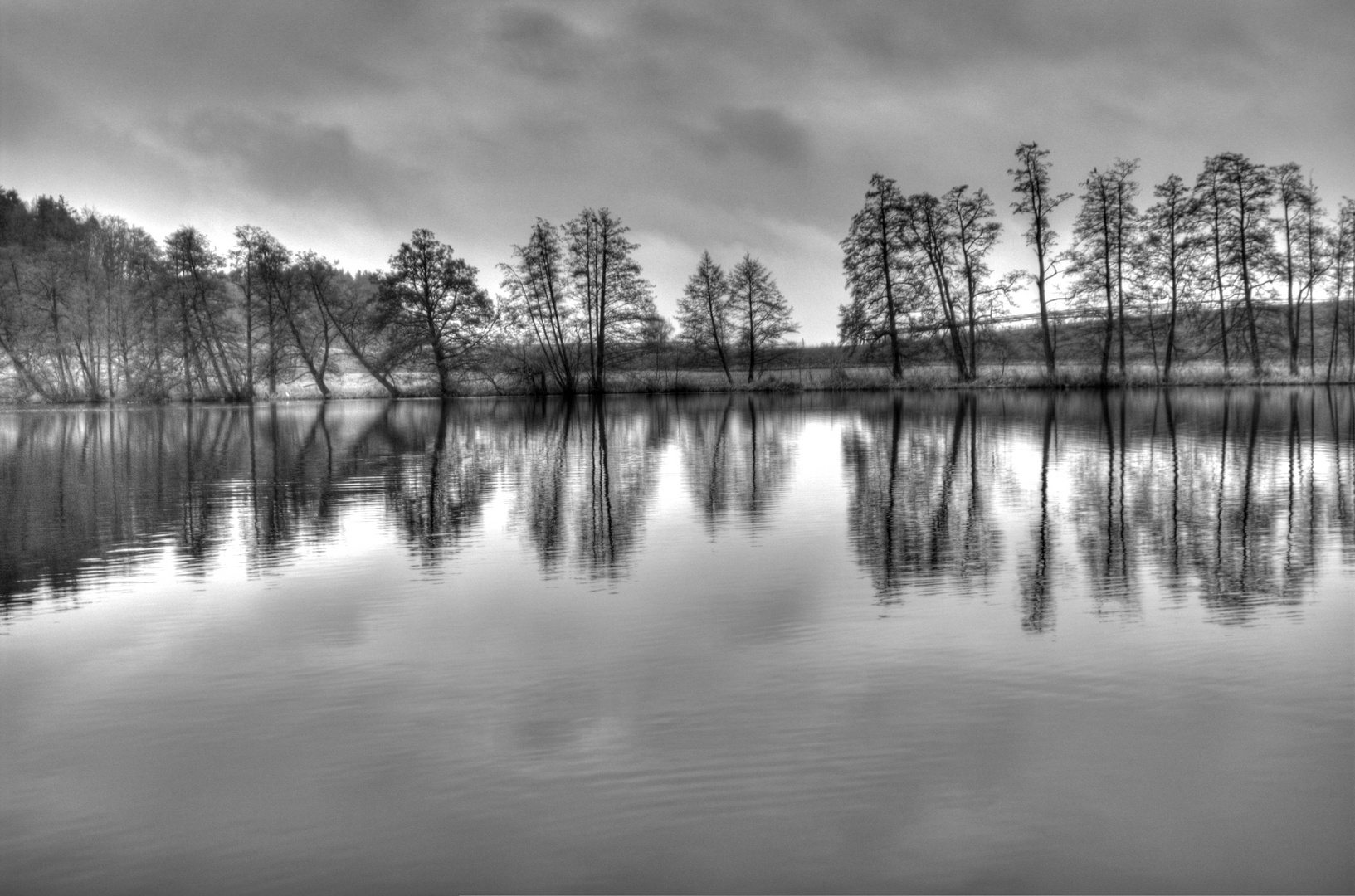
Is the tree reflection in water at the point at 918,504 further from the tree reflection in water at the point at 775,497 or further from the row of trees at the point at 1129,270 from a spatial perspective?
the row of trees at the point at 1129,270

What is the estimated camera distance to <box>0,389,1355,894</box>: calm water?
439 centimetres

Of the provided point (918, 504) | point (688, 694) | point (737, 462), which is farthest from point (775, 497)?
point (688, 694)

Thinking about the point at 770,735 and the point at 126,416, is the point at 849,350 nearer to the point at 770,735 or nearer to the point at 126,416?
the point at 126,416

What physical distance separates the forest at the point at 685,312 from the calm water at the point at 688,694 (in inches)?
1880

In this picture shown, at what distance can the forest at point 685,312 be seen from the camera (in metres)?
58.1

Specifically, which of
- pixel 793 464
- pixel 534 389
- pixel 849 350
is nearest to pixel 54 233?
pixel 534 389

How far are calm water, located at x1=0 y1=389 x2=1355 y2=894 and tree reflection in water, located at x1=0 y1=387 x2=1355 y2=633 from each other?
0.13m

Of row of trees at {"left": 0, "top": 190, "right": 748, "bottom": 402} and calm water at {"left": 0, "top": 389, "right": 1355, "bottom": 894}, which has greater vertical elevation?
row of trees at {"left": 0, "top": 190, "right": 748, "bottom": 402}

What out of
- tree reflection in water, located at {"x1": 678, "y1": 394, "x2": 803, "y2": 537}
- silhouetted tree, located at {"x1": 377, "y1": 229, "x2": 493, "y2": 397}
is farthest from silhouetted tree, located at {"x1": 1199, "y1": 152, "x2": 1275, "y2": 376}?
silhouetted tree, located at {"x1": 377, "y1": 229, "x2": 493, "y2": 397}

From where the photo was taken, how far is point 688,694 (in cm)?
634

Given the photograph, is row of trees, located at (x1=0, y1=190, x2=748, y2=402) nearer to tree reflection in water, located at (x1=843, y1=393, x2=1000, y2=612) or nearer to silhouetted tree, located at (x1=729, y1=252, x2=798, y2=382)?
silhouetted tree, located at (x1=729, y1=252, x2=798, y2=382)

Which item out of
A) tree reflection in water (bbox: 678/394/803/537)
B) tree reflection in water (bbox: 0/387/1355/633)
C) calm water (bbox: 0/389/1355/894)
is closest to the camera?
calm water (bbox: 0/389/1355/894)

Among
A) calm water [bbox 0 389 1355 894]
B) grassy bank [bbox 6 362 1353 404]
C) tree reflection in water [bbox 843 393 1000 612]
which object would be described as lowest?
calm water [bbox 0 389 1355 894]

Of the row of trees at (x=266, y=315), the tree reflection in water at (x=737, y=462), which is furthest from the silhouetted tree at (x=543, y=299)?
the tree reflection in water at (x=737, y=462)
